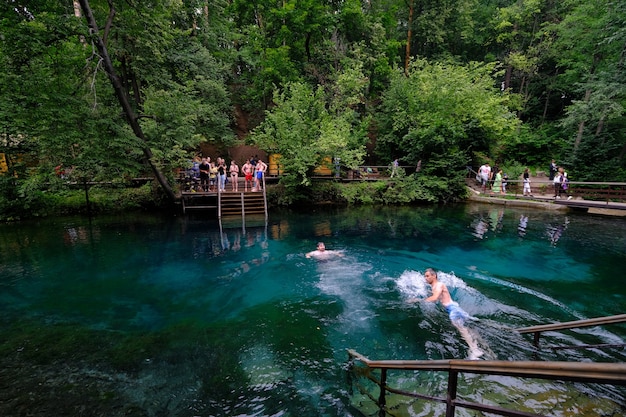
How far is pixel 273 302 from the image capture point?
339 inches

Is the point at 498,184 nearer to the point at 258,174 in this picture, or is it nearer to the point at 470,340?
the point at 258,174

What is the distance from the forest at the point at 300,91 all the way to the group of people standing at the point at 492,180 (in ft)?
6.48

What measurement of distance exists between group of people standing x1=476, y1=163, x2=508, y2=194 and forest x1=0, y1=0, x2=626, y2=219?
1976 mm

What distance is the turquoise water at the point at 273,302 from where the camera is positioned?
5.59m

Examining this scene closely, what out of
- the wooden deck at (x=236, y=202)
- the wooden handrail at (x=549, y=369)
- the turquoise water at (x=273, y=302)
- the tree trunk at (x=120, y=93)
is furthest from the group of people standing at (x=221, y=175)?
the wooden handrail at (x=549, y=369)

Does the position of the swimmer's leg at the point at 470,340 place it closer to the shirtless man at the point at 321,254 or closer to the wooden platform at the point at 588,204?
the shirtless man at the point at 321,254

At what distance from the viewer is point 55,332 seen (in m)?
7.03

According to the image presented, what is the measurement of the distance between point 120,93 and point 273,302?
41.9 ft

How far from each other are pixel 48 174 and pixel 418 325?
60.9ft

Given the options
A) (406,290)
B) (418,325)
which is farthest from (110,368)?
(406,290)

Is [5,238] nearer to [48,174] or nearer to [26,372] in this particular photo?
[48,174]

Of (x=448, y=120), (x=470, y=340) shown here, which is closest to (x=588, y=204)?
(x=448, y=120)

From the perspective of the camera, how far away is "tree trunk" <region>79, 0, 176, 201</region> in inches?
518

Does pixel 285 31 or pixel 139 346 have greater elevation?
pixel 285 31
